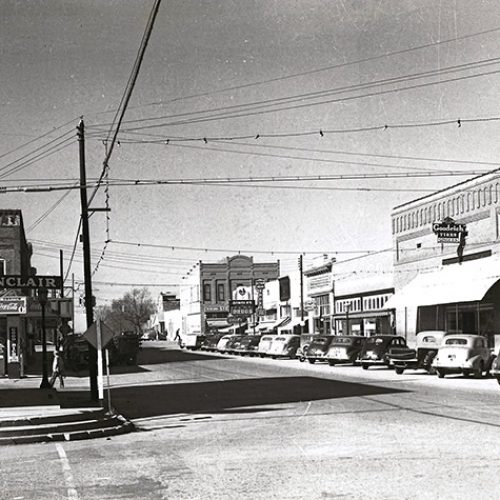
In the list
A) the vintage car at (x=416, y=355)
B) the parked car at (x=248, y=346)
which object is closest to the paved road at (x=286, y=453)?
the vintage car at (x=416, y=355)

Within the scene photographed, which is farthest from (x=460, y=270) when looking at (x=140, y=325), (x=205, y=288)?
(x=140, y=325)

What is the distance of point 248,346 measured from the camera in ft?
195

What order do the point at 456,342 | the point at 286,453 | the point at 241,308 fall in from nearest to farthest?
the point at 286,453
the point at 456,342
the point at 241,308

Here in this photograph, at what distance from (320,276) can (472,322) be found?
2565cm

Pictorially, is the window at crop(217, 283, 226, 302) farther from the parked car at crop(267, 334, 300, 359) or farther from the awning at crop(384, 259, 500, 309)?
the awning at crop(384, 259, 500, 309)

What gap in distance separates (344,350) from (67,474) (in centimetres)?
2972

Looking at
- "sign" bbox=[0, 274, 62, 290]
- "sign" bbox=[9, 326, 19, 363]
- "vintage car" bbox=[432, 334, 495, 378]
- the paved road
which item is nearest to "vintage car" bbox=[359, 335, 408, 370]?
"vintage car" bbox=[432, 334, 495, 378]

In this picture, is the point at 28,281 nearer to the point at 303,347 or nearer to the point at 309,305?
the point at 303,347

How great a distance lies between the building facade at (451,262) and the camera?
37.3m

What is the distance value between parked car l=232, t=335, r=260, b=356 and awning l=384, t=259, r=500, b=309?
15596mm

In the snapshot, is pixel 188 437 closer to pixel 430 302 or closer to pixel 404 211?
pixel 430 302

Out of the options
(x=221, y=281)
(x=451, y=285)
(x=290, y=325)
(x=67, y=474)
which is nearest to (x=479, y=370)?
(x=451, y=285)

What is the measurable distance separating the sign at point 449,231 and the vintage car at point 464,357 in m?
11.2

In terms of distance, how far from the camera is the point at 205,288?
114375 mm
